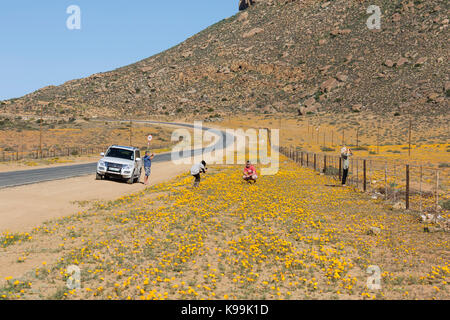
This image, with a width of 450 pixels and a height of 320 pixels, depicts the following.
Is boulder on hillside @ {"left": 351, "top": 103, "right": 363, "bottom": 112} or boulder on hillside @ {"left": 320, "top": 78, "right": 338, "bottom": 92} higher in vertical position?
boulder on hillside @ {"left": 320, "top": 78, "right": 338, "bottom": 92}

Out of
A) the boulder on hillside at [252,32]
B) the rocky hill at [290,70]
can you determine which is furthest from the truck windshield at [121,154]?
the boulder on hillside at [252,32]

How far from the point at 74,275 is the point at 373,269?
21.0 ft

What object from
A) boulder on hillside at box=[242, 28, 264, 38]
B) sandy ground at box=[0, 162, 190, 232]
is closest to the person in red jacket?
sandy ground at box=[0, 162, 190, 232]

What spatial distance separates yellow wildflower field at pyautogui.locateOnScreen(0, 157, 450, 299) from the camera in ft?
23.7

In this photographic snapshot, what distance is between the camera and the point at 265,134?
82688 mm

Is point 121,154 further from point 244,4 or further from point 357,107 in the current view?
point 244,4

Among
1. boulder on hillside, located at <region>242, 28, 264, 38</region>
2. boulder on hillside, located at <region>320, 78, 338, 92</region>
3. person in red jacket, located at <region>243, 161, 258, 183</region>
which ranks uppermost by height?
boulder on hillside, located at <region>242, 28, 264, 38</region>

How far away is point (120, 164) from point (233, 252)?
52.4ft

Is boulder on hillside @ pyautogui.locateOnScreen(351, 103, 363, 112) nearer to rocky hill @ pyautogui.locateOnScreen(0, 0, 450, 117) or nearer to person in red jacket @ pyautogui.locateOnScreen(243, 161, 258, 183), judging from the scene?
rocky hill @ pyautogui.locateOnScreen(0, 0, 450, 117)

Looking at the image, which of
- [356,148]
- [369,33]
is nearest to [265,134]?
[356,148]

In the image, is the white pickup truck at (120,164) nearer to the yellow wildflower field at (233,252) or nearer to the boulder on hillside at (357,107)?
the yellow wildflower field at (233,252)

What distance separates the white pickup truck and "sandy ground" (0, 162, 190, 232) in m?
0.58

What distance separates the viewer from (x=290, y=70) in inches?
4562

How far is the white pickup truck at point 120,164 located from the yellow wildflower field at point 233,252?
7.44 m
